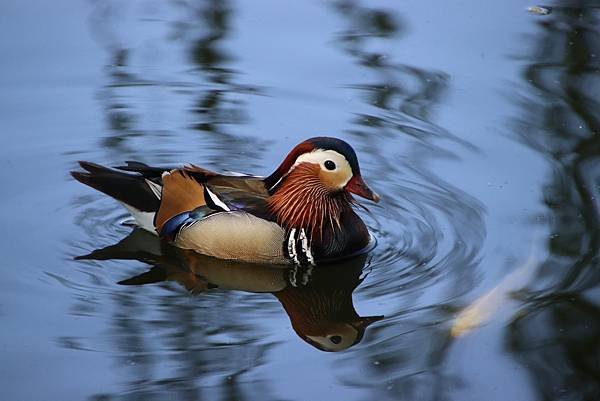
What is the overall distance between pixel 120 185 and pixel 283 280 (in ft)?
3.96

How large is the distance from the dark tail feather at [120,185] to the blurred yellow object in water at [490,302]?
207cm

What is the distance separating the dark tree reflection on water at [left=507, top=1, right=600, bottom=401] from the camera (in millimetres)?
6184

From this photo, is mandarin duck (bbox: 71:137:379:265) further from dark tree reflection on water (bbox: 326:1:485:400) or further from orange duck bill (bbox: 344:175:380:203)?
dark tree reflection on water (bbox: 326:1:485:400)

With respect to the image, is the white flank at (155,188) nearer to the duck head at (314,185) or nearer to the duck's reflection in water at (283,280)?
the duck's reflection in water at (283,280)

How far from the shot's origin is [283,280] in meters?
7.16

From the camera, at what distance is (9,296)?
21.7 ft

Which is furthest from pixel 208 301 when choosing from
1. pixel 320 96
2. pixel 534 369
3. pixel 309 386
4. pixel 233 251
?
pixel 320 96

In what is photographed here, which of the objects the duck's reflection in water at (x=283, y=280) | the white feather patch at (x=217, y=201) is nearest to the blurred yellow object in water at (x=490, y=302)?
the duck's reflection in water at (x=283, y=280)

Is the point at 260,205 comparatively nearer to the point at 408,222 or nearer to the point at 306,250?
the point at 306,250

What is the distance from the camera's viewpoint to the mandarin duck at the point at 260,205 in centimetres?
733

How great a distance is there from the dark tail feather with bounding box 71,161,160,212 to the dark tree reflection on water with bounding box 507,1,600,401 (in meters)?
2.32

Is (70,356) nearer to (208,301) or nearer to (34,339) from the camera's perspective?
(34,339)

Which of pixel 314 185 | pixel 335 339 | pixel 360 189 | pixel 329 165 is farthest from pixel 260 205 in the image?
pixel 335 339

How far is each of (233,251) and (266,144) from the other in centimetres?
135
